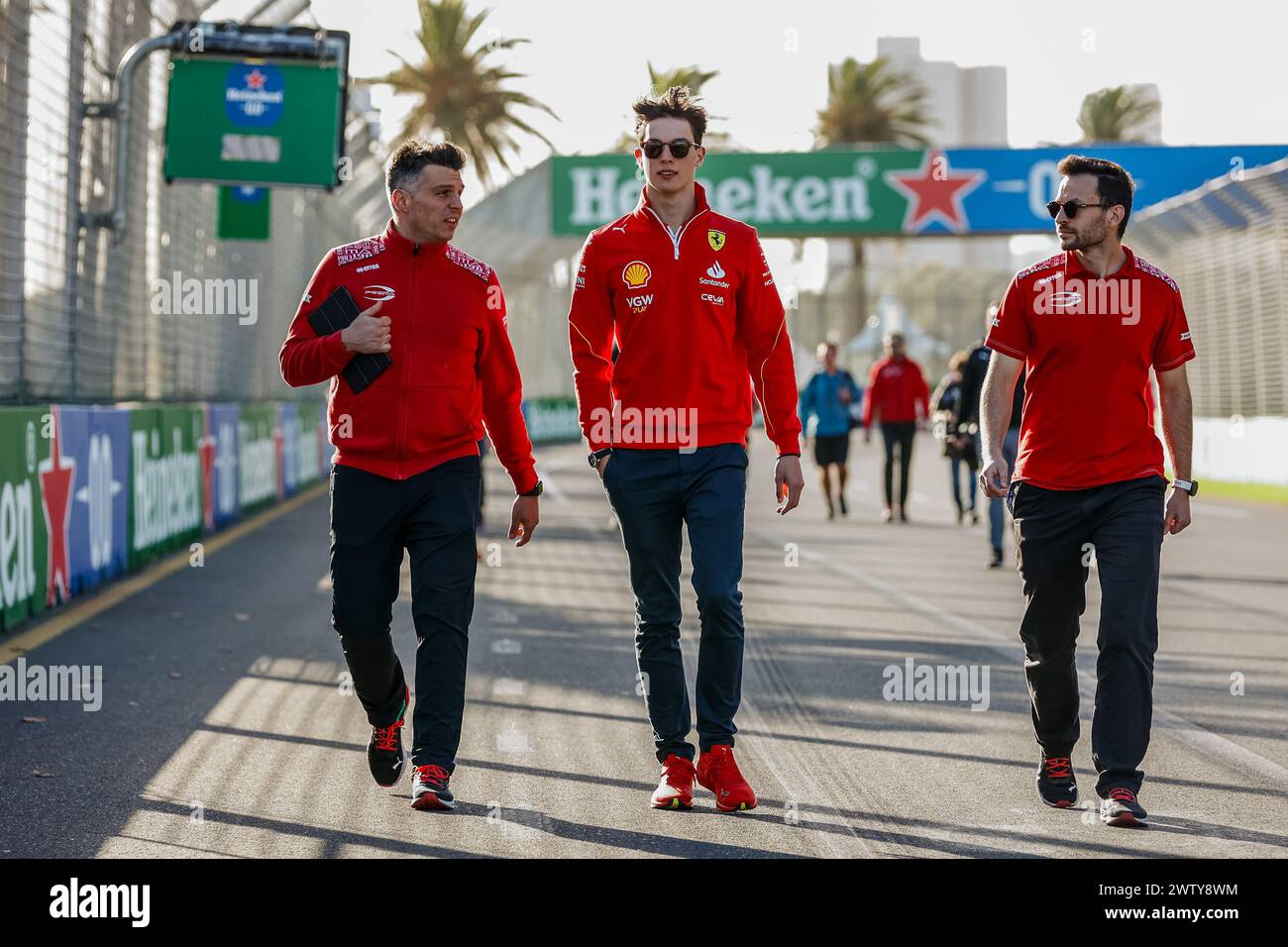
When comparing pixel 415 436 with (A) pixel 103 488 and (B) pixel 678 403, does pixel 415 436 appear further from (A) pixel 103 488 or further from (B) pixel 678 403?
(A) pixel 103 488

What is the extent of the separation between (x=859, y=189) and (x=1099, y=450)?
2915 cm

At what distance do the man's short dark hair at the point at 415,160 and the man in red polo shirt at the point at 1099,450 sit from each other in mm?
1657

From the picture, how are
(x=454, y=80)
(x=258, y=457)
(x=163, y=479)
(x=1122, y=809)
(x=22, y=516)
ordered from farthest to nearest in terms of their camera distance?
(x=454, y=80)
(x=258, y=457)
(x=163, y=479)
(x=22, y=516)
(x=1122, y=809)

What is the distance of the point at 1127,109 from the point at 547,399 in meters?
17.9

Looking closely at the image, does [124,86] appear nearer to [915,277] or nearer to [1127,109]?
[1127,109]

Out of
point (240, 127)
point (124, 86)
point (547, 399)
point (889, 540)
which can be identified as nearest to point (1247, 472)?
point (889, 540)

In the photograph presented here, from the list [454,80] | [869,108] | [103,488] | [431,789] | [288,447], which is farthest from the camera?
[869,108]

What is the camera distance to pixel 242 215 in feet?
72.4

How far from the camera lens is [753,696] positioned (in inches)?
309

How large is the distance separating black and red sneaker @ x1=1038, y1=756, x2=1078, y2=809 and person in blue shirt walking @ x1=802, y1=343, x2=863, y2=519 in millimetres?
13426

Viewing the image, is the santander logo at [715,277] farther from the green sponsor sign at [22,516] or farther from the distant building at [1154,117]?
the distant building at [1154,117]

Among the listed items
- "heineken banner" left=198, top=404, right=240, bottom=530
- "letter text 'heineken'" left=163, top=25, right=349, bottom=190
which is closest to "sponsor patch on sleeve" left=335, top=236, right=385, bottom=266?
"heineken banner" left=198, top=404, right=240, bottom=530

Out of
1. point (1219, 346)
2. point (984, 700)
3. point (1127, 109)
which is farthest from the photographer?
point (1127, 109)

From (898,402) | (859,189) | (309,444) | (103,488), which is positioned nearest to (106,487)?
(103,488)
